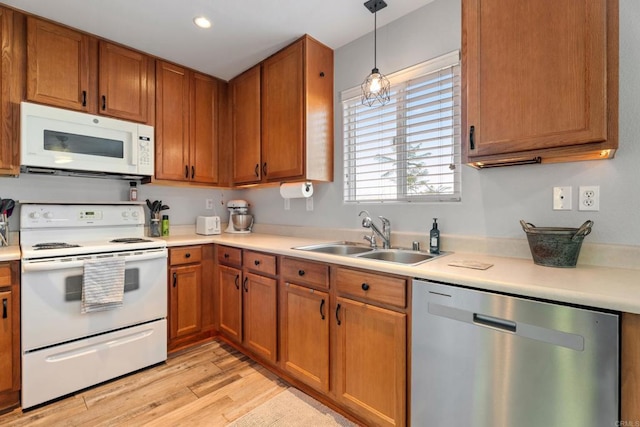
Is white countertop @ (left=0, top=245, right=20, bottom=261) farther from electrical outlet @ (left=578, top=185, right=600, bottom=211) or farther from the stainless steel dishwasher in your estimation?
electrical outlet @ (left=578, top=185, right=600, bottom=211)

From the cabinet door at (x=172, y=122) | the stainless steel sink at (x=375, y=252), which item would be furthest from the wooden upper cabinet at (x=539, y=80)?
the cabinet door at (x=172, y=122)

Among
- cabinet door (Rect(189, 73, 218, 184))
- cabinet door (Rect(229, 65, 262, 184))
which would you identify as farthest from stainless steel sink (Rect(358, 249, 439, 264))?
cabinet door (Rect(189, 73, 218, 184))

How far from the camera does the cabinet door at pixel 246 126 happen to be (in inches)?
106

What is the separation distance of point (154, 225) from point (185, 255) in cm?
57

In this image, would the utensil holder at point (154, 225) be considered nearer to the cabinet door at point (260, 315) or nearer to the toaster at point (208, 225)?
the toaster at point (208, 225)

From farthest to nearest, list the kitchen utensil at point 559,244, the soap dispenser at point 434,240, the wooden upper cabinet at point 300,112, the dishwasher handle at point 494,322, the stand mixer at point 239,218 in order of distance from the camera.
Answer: the stand mixer at point 239,218 < the wooden upper cabinet at point 300,112 < the soap dispenser at point 434,240 < the kitchen utensil at point 559,244 < the dishwasher handle at point 494,322

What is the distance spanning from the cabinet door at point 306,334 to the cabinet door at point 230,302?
54cm

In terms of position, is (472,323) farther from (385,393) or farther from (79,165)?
(79,165)

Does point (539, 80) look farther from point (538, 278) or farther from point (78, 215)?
point (78, 215)

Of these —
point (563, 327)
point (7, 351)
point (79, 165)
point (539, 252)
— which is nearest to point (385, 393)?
point (563, 327)

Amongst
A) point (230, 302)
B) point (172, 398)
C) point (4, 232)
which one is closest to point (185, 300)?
point (230, 302)

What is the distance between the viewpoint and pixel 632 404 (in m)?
A: 0.90

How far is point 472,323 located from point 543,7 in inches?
52.6

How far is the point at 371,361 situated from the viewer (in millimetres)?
1509
